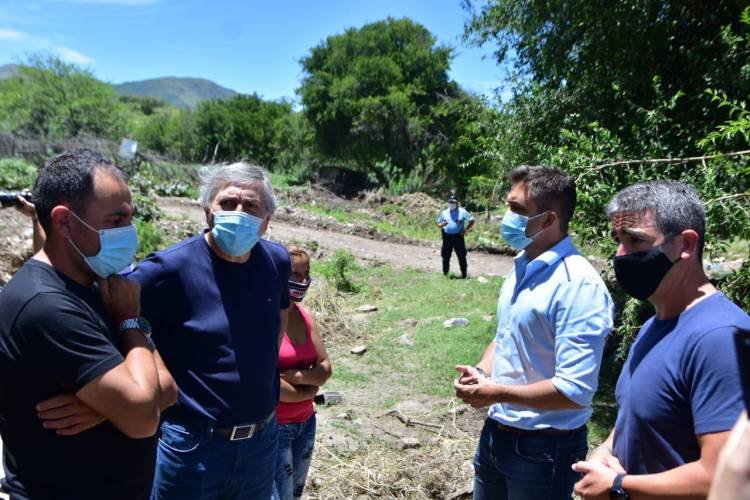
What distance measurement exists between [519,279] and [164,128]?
170 feet

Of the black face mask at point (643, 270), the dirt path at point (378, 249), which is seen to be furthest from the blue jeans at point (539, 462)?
the dirt path at point (378, 249)

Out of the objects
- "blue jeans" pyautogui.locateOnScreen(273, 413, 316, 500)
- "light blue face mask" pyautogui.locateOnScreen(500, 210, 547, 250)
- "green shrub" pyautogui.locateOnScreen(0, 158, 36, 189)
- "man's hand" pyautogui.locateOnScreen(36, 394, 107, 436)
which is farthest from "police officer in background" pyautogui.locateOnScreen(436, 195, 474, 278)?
"man's hand" pyautogui.locateOnScreen(36, 394, 107, 436)

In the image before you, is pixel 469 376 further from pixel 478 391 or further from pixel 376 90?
pixel 376 90

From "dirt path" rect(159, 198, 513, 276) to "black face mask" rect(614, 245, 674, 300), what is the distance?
41.0 feet

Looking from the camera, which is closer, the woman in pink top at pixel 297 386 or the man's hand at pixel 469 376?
the man's hand at pixel 469 376

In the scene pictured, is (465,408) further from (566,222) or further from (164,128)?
(164,128)

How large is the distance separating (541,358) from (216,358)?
1349 millimetres

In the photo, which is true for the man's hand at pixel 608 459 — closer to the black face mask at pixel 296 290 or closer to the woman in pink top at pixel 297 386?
the woman in pink top at pixel 297 386

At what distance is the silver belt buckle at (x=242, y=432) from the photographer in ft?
8.28

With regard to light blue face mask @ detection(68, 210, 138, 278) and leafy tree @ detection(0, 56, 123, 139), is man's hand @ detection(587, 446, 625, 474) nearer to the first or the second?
light blue face mask @ detection(68, 210, 138, 278)

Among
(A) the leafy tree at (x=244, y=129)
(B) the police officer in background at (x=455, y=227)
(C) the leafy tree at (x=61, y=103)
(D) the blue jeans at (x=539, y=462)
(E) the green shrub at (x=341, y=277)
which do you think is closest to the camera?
(D) the blue jeans at (x=539, y=462)

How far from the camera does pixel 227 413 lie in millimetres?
2486

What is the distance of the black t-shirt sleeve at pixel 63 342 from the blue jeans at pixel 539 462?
5.48 feet

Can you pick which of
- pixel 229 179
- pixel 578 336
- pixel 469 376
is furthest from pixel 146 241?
pixel 578 336
